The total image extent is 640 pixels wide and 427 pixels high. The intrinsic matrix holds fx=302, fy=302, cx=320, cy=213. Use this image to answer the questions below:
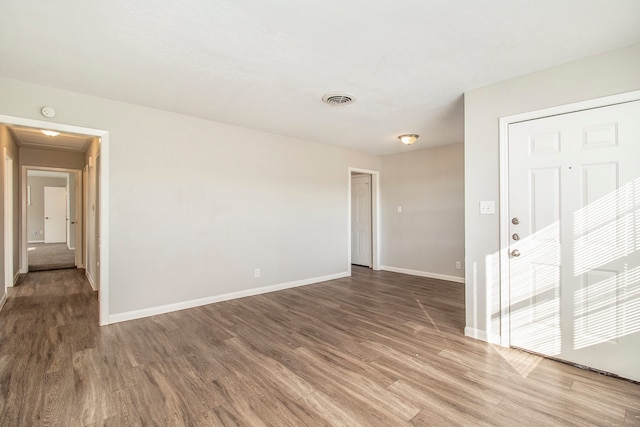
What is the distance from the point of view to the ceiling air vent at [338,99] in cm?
315

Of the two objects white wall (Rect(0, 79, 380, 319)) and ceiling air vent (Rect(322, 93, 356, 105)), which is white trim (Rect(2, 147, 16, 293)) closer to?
white wall (Rect(0, 79, 380, 319))

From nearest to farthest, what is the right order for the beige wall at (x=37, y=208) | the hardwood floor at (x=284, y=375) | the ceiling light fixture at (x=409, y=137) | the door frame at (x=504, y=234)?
the hardwood floor at (x=284, y=375)
the door frame at (x=504, y=234)
the ceiling light fixture at (x=409, y=137)
the beige wall at (x=37, y=208)

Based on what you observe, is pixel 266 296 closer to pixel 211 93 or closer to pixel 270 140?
pixel 270 140

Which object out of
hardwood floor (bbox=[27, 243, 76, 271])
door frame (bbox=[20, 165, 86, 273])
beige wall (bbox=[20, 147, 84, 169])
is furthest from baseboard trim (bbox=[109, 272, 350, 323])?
hardwood floor (bbox=[27, 243, 76, 271])

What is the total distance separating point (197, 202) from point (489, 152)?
11.3 ft

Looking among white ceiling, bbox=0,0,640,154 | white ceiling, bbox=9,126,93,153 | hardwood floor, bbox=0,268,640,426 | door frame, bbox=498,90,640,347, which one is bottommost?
hardwood floor, bbox=0,268,640,426

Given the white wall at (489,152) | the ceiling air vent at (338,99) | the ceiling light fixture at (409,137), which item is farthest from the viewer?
the ceiling light fixture at (409,137)

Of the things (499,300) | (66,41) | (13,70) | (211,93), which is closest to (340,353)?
(499,300)

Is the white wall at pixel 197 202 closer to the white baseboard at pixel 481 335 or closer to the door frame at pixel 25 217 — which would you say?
the white baseboard at pixel 481 335

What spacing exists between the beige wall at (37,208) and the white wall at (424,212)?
1135 cm

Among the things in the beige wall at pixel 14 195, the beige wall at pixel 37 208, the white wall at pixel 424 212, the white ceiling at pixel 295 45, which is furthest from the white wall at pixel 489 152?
the beige wall at pixel 37 208

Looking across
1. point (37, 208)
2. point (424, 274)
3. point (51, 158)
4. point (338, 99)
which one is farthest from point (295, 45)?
point (37, 208)

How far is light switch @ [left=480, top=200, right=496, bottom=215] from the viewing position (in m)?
2.86

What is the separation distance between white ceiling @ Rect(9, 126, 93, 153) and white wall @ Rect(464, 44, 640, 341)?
5.31 metres
